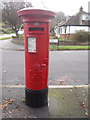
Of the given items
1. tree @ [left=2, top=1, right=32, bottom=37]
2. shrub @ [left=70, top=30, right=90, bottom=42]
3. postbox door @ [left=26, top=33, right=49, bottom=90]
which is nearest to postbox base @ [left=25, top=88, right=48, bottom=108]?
postbox door @ [left=26, top=33, right=49, bottom=90]

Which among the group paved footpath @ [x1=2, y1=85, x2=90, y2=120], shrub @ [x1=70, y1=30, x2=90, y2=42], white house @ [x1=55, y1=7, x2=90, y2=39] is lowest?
paved footpath @ [x1=2, y1=85, x2=90, y2=120]

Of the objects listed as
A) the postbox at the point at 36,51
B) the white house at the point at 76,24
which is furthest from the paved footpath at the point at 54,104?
the white house at the point at 76,24

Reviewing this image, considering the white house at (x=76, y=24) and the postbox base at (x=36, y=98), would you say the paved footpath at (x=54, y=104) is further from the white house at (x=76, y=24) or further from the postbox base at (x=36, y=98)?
the white house at (x=76, y=24)

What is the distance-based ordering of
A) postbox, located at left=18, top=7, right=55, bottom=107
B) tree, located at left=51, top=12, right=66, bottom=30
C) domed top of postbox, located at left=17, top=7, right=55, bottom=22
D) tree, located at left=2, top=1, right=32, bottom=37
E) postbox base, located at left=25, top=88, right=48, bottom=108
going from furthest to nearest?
tree, located at left=51, top=12, right=66, bottom=30
tree, located at left=2, top=1, right=32, bottom=37
postbox base, located at left=25, top=88, right=48, bottom=108
postbox, located at left=18, top=7, right=55, bottom=107
domed top of postbox, located at left=17, top=7, right=55, bottom=22

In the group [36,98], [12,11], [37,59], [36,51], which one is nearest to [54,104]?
[36,98]

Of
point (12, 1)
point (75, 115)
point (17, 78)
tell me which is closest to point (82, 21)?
point (12, 1)

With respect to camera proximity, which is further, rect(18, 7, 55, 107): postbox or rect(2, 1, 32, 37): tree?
rect(2, 1, 32, 37): tree

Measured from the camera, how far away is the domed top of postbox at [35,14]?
2.42 meters

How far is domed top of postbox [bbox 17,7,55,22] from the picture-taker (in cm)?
242

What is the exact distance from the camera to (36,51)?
2689mm

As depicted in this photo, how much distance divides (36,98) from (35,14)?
5.66ft

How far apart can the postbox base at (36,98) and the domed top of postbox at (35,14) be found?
58.5 inches

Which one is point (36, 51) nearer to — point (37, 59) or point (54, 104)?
point (37, 59)

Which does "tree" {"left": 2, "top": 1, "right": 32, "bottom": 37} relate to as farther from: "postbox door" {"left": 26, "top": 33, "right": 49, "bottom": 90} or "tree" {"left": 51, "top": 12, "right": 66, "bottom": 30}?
"postbox door" {"left": 26, "top": 33, "right": 49, "bottom": 90}
